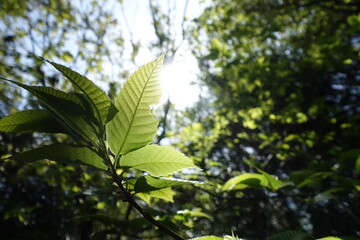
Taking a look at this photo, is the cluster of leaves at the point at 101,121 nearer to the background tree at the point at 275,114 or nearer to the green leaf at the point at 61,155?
the green leaf at the point at 61,155

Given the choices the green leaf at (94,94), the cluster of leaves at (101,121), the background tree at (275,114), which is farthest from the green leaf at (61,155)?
the background tree at (275,114)

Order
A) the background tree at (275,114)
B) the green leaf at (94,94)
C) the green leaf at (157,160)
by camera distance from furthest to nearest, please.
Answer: the background tree at (275,114), the green leaf at (157,160), the green leaf at (94,94)

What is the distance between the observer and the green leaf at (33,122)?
2.25ft

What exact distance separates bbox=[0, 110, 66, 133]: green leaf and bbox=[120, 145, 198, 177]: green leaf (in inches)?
8.6

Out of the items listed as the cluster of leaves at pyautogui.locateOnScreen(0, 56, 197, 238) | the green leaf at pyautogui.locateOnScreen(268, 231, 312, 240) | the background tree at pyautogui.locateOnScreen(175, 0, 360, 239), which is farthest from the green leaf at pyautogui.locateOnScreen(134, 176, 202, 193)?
the background tree at pyautogui.locateOnScreen(175, 0, 360, 239)

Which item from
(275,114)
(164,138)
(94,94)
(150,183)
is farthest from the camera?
(275,114)

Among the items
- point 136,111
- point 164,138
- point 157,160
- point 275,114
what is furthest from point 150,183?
point 275,114

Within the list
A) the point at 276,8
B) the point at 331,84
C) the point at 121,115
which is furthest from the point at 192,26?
the point at 331,84

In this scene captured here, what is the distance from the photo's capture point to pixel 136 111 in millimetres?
672

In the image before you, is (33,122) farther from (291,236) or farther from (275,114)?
(275,114)

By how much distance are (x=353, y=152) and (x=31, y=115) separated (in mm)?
1840

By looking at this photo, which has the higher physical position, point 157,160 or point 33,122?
point 33,122

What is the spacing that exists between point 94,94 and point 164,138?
274cm

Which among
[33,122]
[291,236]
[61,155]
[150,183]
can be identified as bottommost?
[291,236]
